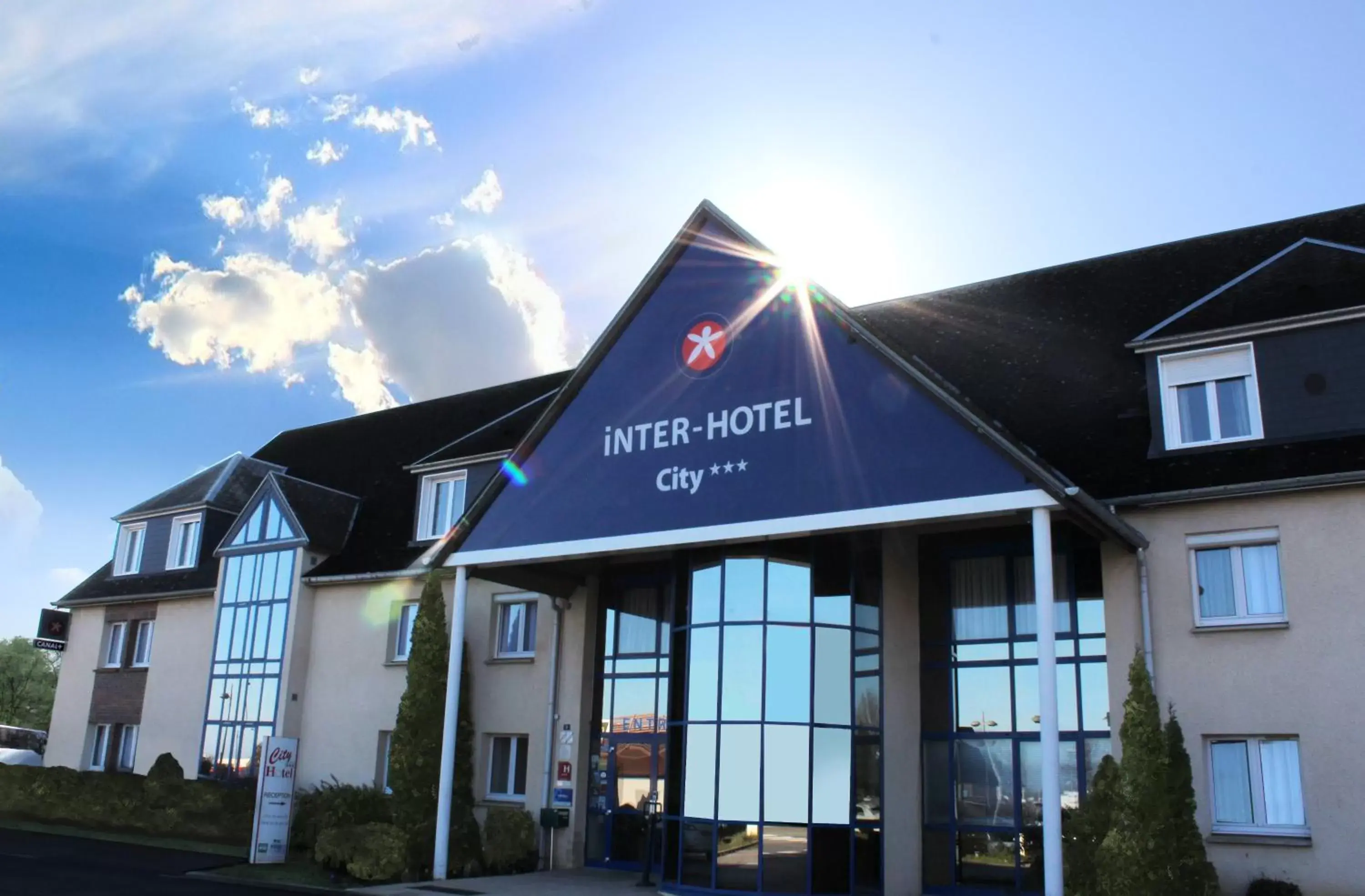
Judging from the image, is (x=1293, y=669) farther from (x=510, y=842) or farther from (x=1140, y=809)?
(x=510, y=842)

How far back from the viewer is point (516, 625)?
23672 mm

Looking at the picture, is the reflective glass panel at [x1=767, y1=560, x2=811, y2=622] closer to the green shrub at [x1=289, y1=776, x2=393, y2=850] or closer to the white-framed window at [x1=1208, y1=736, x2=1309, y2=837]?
the white-framed window at [x1=1208, y1=736, x2=1309, y2=837]

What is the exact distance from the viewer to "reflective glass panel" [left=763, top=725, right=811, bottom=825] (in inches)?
654

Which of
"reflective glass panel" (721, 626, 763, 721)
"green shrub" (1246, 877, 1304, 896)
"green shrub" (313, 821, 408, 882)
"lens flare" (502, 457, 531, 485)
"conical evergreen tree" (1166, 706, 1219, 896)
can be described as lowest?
"green shrub" (313, 821, 408, 882)

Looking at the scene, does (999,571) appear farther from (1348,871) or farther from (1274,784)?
(1348,871)

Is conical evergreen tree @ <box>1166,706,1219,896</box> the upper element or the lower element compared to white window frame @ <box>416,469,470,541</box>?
lower

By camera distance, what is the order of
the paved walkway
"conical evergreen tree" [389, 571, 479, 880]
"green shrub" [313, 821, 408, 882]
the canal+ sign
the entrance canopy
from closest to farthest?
the entrance canopy → the canal+ sign → the paved walkway → "green shrub" [313, 821, 408, 882] → "conical evergreen tree" [389, 571, 479, 880]

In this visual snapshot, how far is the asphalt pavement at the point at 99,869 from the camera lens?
17.0 meters

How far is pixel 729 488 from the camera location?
1705 cm

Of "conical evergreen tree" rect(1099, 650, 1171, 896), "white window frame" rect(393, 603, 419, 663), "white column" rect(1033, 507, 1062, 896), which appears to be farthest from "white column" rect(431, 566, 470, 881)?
"conical evergreen tree" rect(1099, 650, 1171, 896)

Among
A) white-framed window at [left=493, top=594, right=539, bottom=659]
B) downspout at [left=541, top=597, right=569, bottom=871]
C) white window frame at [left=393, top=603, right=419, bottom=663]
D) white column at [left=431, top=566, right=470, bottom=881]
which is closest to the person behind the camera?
white column at [left=431, top=566, right=470, bottom=881]

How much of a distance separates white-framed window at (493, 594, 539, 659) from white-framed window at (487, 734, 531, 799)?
1.64 meters

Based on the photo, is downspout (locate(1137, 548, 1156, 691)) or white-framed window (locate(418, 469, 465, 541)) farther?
white-framed window (locate(418, 469, 465, 541))

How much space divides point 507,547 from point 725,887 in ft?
21.1
